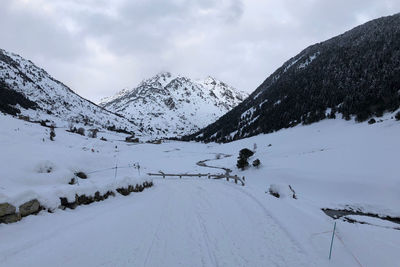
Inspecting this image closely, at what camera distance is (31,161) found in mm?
11625

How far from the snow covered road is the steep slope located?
4856cm

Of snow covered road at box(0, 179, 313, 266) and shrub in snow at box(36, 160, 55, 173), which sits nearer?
snow covered road at box(0, 179, 313, 266)

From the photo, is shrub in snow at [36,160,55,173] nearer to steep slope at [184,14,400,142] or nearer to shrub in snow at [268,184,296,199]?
shrub in snow at [268,184,296,199]

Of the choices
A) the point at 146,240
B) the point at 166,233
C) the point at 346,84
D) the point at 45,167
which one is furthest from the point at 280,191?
the point at 346,84

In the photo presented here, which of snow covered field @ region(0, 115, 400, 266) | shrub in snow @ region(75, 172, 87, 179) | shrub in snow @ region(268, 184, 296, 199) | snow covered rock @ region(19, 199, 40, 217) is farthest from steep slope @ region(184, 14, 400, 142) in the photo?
snow covered rock @ region(19, 199, 40, 217)

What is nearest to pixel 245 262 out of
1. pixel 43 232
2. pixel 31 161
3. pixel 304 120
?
pixel 43 232

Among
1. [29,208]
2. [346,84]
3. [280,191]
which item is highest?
[346,84]

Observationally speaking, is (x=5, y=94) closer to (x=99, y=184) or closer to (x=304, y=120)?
(x=304, y=120)

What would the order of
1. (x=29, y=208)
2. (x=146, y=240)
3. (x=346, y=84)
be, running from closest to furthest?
(x=146, y=240), (x=29, y=208), (x=346, y=84)

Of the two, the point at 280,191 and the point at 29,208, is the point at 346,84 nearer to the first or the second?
the point at 280,191

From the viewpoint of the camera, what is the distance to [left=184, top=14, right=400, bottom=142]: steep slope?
2092 inches

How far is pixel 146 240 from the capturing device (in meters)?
6.45

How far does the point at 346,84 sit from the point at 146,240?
82.1m

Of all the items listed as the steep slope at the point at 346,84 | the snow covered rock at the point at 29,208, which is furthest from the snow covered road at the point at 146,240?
the steep slope at the point at 346,84
